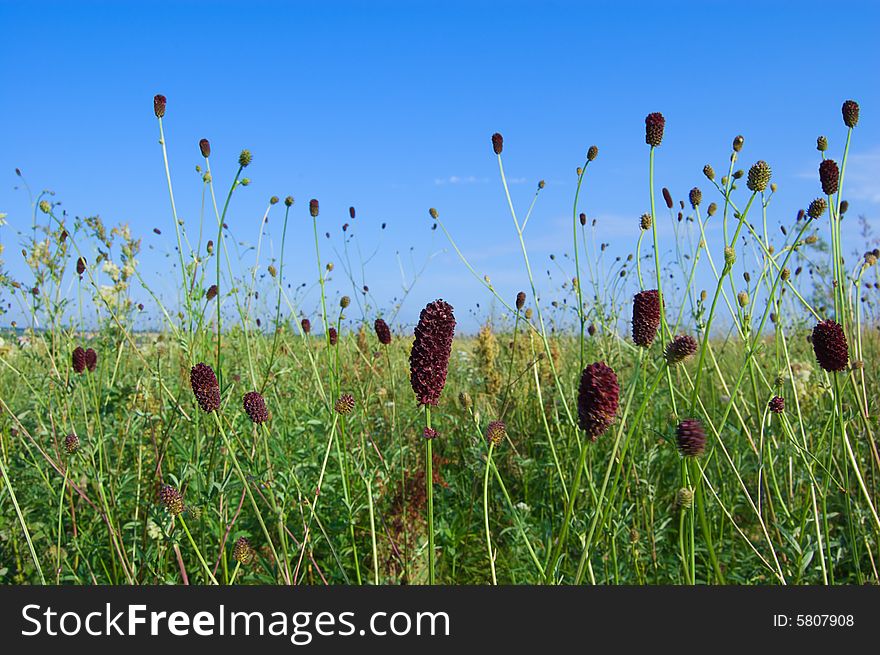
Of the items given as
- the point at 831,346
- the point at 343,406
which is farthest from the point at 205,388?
the point at 831,346

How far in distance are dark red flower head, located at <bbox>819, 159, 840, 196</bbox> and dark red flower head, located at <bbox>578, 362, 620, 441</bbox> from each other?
1.24 m

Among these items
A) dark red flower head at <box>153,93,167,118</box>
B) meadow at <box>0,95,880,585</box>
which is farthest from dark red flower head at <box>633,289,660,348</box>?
dark red flower head at <box>153,93,167,118</box>

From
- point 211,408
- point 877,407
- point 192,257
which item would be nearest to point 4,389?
point 192,257

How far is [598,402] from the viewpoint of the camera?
45.7 inches

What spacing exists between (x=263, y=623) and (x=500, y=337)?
4796mm

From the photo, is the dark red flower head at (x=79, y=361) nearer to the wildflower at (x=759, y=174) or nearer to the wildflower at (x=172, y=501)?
the wildflower at (x=172, y=501)

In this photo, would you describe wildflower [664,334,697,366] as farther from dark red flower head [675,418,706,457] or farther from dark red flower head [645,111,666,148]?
dark red flower head [645,111,666,148]

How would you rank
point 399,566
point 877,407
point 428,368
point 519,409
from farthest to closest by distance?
point 519,409
point 877,407
point 399,566
point 428,368

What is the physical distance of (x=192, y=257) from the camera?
265 cm

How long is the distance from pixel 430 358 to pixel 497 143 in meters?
1.34

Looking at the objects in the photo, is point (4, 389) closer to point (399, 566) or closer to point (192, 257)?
point (192, 257)

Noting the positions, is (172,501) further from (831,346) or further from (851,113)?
(851,113)

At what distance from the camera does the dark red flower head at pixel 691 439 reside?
1337mm

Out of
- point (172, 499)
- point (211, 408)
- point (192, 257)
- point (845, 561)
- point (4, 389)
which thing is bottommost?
point (845, 561)
